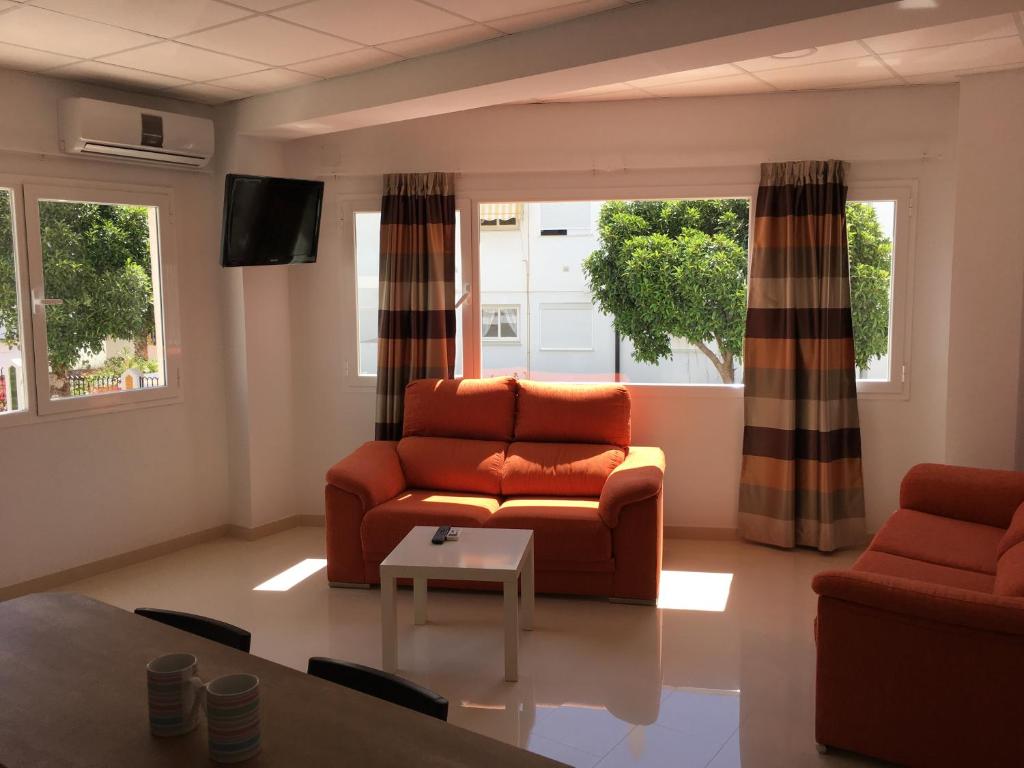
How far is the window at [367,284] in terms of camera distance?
5.84 metres

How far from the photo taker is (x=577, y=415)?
5164 mm

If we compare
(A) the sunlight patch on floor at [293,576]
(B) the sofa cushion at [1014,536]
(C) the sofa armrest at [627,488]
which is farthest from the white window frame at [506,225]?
(B) the sofa cushion at [1014,536]

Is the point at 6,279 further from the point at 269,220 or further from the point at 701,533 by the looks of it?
the point at 701,533

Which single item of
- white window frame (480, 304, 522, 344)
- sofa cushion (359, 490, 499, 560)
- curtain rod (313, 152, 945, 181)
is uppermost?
curtain rod (313, 152, 945, 181)

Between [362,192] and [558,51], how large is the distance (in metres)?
2.24

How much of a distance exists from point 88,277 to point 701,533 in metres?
3.91

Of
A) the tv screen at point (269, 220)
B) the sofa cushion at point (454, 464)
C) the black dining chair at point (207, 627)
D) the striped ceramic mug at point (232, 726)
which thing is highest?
the tv screen at point (269, 220)

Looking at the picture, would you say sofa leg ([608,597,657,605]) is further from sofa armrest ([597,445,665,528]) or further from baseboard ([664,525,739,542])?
baseboard ([664,525,739,542])

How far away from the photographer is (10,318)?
4.61m

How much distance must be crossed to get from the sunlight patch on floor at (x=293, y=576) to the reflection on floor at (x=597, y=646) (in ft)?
0.04

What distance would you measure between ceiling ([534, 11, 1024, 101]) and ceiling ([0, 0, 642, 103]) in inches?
36.7

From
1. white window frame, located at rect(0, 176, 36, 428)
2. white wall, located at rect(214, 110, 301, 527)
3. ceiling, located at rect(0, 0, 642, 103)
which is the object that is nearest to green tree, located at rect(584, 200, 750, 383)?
ceiling, located at rect(0, 0, 642, 103)

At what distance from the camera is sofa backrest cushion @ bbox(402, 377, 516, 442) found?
5.26 meters

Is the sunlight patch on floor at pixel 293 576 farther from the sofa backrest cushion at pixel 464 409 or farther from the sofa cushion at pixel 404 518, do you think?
the sofa backrest cushion at pixel 464 409
